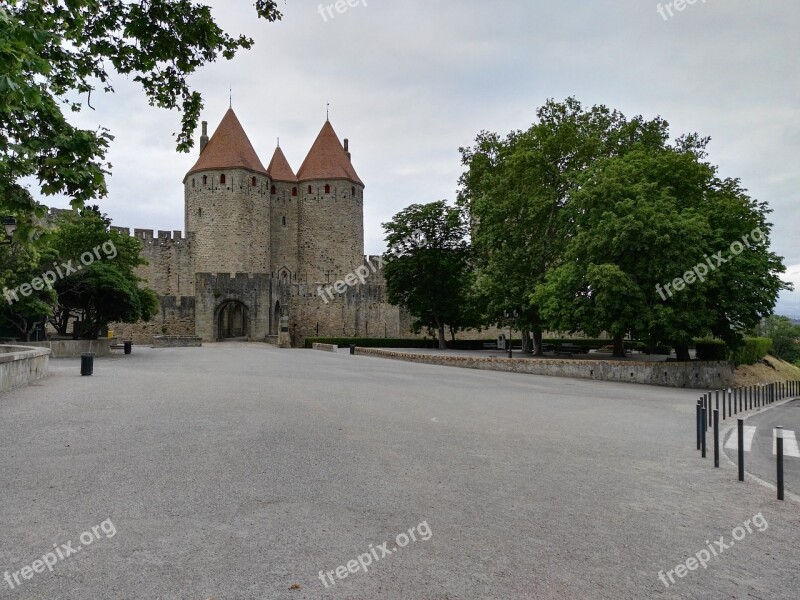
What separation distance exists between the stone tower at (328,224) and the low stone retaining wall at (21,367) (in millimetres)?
41504

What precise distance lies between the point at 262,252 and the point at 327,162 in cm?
1161

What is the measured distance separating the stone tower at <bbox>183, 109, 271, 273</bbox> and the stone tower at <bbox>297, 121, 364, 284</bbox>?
189 inches

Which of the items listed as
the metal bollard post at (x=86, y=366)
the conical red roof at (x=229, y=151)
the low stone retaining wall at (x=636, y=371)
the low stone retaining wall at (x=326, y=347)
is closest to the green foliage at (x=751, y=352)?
the low stone retaining wall at (x=636, y=371)

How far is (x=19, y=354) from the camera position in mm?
13273

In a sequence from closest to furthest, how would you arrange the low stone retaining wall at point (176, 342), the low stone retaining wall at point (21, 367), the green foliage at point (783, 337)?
the low stone retaining wall at point (21, 367) → the low stone retaining wall at point (176, 342) → the green foliage at point (783, 337)

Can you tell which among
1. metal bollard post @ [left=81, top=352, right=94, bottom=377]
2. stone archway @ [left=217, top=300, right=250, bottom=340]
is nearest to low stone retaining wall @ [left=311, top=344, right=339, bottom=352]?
stone archway @ [left=217, top=300, right=250, bottom=340]

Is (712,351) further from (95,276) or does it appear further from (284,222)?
(284,222)

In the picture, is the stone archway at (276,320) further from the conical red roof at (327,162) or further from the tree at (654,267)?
the tree at (654,267)

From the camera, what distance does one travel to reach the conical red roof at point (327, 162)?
5766 cm

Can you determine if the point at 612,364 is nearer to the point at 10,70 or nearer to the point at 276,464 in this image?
the point at 276,464

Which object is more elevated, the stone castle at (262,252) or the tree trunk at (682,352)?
the stone castle at (262,252)

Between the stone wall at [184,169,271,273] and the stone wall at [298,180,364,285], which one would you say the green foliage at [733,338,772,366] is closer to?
the stone wall at [298,180,364,285]

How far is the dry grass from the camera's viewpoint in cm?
3516

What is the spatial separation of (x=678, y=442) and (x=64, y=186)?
8988mm
